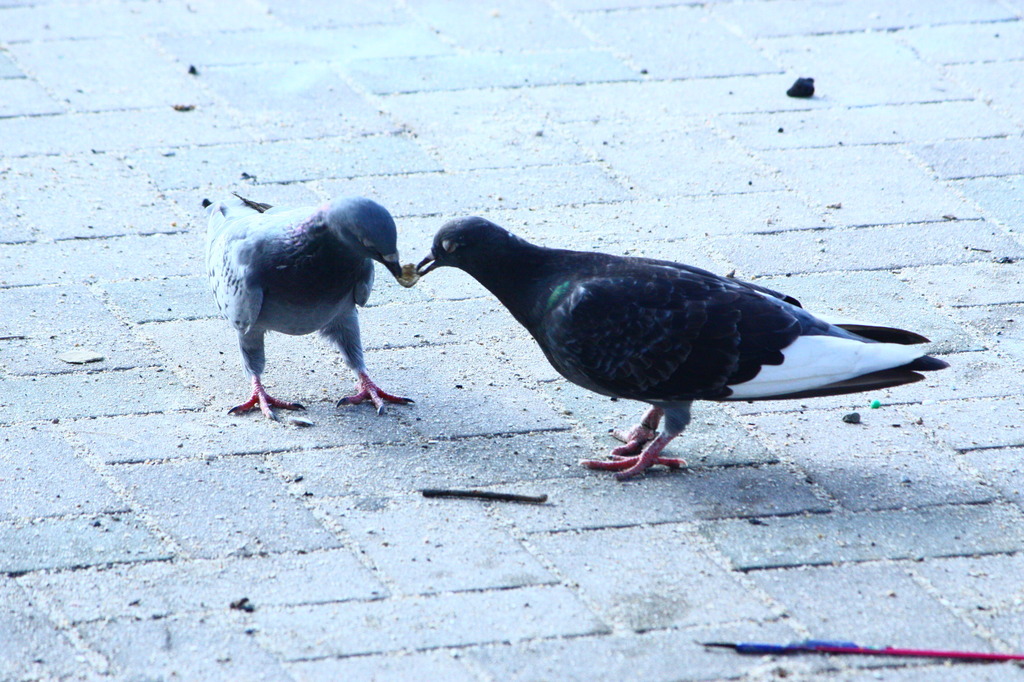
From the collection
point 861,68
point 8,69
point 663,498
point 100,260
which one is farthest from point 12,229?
point 861,68

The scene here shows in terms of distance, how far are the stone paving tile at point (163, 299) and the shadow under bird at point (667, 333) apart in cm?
137

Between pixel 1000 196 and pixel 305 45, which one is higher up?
pixel 1000 196

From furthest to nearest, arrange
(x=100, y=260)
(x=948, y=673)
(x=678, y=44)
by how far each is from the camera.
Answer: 1. (x=678, y=44)
2. (x=100, y=260)
3. (x=948, y=673)

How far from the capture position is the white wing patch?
3574mm

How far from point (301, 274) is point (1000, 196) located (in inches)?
133

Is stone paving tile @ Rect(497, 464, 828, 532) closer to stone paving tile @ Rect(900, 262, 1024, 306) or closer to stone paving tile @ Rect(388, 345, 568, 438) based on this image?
stone paving tile @ Rect(388, 345, 568, 438)

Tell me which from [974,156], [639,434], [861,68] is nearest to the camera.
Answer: [639,434]

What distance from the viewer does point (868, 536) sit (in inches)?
136

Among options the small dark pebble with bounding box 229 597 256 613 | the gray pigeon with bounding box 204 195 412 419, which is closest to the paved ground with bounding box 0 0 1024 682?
the small dark pebble with bounding box 229 597 256 613

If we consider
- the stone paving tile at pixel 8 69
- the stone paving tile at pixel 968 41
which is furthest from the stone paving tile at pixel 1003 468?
the stone paving tile at pixel 8 69

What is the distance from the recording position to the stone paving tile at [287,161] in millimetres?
5812

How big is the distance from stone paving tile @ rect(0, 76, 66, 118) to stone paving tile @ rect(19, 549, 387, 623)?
381 centimetres

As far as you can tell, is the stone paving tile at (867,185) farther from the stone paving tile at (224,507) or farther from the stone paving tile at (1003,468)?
the stone paving tile at (224,507)

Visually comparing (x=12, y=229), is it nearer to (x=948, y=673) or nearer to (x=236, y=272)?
(x=236, y=272)
